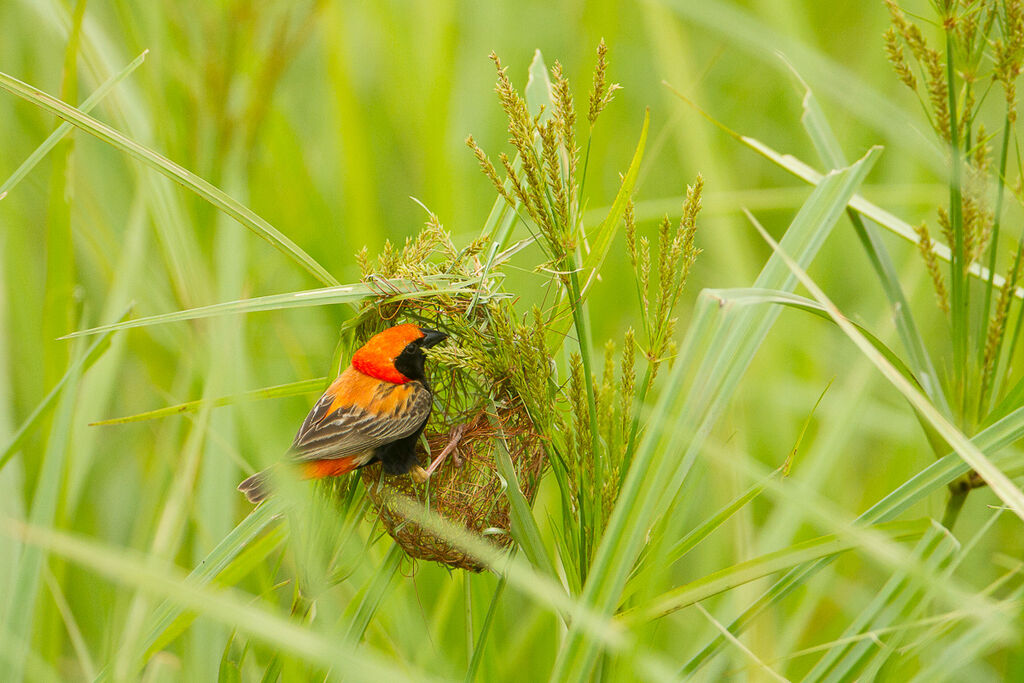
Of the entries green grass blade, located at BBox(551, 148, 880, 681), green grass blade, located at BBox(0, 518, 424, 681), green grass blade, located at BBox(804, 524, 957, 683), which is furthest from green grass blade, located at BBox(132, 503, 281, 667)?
green grass blade, located at BBox(804, 524, 957, 683)

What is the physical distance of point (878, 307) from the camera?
3705 mm

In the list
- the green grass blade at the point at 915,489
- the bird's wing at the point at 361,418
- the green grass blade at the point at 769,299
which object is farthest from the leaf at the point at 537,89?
the green grass blade at the point at 915,489

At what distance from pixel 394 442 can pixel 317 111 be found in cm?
301

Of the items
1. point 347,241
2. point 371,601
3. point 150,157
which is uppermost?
point 150,157

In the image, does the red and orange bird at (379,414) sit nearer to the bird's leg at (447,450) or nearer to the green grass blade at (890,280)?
the bird's leg at (447,450)

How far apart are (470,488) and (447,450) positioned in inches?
4.0

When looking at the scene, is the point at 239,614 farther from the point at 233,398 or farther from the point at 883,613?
the point at 883,613

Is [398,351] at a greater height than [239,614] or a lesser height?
greater

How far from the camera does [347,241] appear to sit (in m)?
3.57

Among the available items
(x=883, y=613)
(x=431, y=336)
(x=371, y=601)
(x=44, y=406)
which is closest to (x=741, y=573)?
(x=883, y=613)

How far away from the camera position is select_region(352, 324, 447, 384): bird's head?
2.01 metres

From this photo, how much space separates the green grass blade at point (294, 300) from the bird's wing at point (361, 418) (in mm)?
247

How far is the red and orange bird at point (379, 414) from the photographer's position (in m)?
1.96

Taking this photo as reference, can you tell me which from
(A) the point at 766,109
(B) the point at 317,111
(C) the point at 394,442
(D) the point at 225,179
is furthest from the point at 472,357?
(A) the point at 766,109
